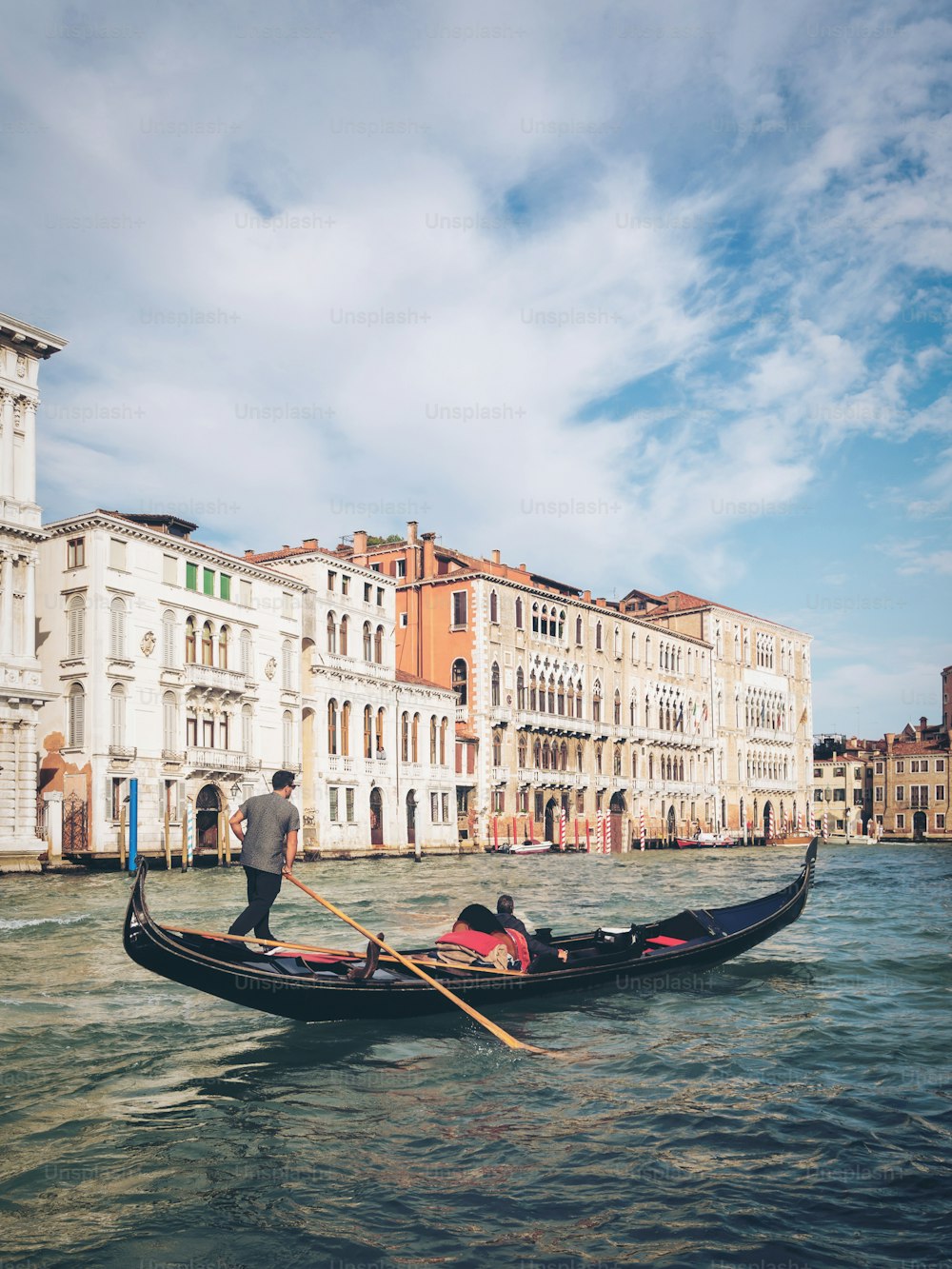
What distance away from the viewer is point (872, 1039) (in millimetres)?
8859

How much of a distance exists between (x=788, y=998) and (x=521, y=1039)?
302 centimetres

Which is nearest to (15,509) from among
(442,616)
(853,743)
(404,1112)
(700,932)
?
(442,616)

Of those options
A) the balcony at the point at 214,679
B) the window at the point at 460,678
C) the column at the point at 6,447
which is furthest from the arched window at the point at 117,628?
the window at the point at 460,678

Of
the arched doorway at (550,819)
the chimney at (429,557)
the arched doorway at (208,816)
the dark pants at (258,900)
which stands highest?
the chimney at (429,557)

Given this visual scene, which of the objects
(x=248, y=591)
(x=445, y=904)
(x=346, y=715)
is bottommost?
(x=445, y=904)

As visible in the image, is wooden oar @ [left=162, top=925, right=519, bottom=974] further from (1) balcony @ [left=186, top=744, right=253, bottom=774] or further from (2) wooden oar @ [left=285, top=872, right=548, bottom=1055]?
(1) balcony @ [left=186, top=744, right=253, bottom=774]

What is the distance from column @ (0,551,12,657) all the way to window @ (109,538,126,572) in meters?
2.62

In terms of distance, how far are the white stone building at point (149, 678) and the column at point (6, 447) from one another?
→ 1.65 m

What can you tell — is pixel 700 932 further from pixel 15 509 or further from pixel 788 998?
pixel 15 509

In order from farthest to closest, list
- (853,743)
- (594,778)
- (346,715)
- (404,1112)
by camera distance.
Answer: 1. (853,743)
2. (594,778)
3. (346,715)
4. (404,1112)

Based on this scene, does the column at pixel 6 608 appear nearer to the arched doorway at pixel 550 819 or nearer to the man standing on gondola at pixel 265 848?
the man standing on gondola at pixel 265 848

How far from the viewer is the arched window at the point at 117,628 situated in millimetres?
29938

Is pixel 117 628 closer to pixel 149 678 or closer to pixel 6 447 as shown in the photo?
pixel 149 678

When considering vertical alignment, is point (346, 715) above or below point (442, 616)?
below
